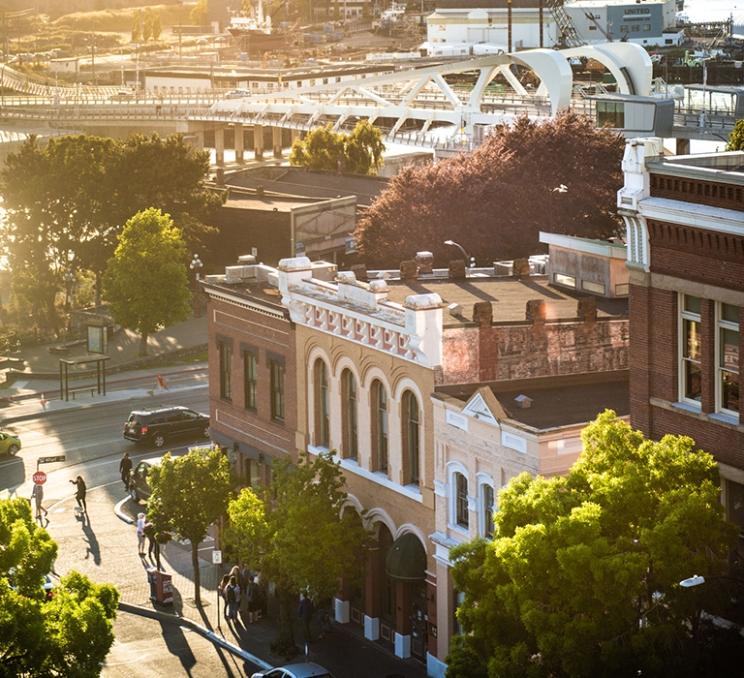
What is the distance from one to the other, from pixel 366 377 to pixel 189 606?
34.2 ft

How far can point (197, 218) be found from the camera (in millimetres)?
113688

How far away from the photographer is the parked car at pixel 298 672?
159ft

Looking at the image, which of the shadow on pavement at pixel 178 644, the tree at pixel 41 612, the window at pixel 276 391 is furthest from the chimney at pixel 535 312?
the tree at pixel 41 612

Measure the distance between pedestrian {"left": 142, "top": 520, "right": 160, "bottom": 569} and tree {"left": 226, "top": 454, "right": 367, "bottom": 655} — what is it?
6.31m

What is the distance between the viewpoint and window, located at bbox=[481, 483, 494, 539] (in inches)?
1858

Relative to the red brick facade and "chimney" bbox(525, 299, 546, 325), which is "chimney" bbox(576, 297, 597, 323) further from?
the red brick facade

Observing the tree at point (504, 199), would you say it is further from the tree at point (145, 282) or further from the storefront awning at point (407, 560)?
the storefront awning at point (407, 560)

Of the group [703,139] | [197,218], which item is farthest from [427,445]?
[703,139]

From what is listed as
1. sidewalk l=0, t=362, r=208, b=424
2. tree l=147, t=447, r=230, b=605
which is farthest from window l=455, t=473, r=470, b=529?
sidewalk l=0, t=362, r=208, b=424

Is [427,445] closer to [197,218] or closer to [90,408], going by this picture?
[90,408]

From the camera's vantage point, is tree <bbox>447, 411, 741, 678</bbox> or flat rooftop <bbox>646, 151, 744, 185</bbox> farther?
flat rooftop <bbox>646, 151, 744, 185</bbox>

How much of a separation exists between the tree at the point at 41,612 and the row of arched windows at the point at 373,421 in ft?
43.9

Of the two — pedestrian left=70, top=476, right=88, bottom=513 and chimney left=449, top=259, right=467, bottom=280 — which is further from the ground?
chimney left=449, top=259, right=467, bottom=280

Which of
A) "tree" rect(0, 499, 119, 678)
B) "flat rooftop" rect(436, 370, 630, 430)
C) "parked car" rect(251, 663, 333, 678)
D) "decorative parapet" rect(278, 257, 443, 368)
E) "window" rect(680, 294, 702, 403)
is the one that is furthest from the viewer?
"decorative parapet" rect(278, 257, 443, 368)
